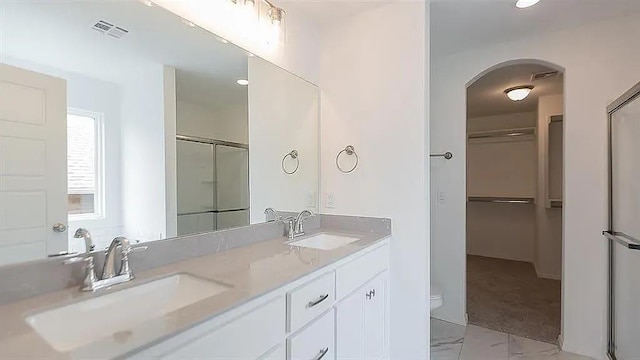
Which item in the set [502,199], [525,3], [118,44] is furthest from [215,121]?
[502,199]

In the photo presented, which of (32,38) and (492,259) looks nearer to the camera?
(32,38)

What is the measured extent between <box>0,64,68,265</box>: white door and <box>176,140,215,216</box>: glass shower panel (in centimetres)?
49

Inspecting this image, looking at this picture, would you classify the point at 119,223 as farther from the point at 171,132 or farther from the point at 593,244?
the point at 593,244

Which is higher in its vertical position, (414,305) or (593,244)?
(593,244)

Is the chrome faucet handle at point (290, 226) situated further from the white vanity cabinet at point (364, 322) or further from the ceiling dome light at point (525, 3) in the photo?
the ceiling dome light at point (525, 3)

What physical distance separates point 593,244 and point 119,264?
2916mm

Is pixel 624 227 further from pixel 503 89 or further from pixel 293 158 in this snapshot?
pixel 503 89

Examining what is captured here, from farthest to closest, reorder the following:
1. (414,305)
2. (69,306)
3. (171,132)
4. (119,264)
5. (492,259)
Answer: (492,259)
(414,305)
(171,132)
(119,264)
(69,306)

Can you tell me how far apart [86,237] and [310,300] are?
0.83m

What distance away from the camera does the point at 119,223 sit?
1223mm

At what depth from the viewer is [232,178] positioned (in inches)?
70.1

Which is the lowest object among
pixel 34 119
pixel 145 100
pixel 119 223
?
pixel 119 223

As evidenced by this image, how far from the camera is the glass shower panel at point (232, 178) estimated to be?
170 centimetres

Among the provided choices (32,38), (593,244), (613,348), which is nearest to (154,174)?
(32,38)
